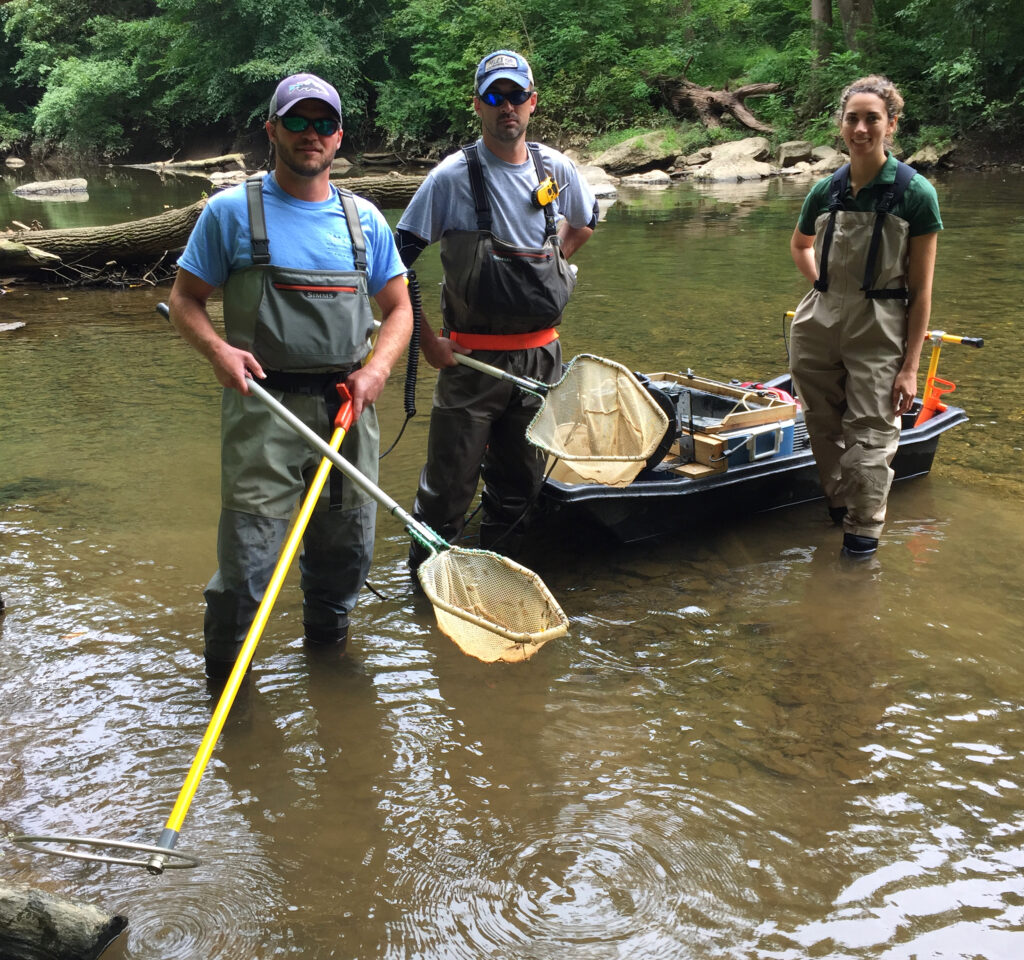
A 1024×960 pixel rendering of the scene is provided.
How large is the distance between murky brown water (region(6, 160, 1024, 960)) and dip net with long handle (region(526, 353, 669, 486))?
2.07 feet

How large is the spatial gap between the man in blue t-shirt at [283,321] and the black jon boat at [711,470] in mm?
1428

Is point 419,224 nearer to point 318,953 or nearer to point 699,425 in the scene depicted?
point 699,425

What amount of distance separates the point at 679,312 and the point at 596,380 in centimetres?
599

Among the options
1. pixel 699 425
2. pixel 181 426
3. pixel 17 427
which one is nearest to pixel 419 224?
pixel 699 425

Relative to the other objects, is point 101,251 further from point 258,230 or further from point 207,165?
point 207,165

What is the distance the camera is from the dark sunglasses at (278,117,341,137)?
10.1ft

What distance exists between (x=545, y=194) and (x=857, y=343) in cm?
163

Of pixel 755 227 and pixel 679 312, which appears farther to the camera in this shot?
pixel 755 227

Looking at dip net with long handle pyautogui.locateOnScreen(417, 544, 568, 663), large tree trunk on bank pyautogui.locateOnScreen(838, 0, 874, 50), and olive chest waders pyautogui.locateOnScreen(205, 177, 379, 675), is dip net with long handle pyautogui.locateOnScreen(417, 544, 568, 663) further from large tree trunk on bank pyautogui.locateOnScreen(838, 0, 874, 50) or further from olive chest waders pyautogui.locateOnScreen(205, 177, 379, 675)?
large tree trunk on bank pyautogui.locateOnScreen(838, 0, 874, 50)

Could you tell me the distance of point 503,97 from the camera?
386 centimetres

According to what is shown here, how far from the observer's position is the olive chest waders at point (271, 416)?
123 inches

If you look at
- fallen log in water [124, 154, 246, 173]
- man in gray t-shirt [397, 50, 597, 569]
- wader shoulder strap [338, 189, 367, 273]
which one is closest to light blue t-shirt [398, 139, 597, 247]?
man in gray t-shirt [397, 50, 597, 569]

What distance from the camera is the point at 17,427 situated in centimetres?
711

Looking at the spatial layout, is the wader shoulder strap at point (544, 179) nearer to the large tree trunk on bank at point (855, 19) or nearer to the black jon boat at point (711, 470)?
the black jon boat at point (711, 470)
